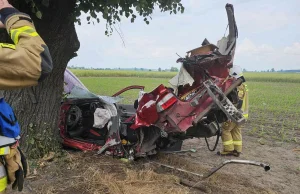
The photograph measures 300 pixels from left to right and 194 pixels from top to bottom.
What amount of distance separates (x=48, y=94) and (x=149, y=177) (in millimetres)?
2101

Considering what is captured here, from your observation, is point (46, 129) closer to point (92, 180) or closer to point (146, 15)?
point (92, 180)

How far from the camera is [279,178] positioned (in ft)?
17.2

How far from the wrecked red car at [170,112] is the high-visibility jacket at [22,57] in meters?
2.82

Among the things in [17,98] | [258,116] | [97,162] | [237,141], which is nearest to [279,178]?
[237,141]

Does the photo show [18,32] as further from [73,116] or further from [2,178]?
[73,116]

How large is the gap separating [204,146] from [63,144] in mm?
3032

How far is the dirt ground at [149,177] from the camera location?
4.09 m

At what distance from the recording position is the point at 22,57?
5.73 ft

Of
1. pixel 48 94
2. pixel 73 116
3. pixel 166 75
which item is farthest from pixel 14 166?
pixel 166 75

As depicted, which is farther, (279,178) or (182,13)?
(182,13)

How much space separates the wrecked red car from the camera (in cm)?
448

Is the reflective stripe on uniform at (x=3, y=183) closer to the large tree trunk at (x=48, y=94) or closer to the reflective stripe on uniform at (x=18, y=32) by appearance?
the reflective stripe on uniform at (x=18, y=32)

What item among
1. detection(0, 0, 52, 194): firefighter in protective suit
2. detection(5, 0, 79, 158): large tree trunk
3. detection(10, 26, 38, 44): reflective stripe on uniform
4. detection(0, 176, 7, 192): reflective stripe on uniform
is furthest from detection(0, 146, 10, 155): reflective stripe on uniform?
detection(5, 0, 79, 158): large tree trunk

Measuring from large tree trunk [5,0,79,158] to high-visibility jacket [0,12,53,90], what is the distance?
322 centimetres
